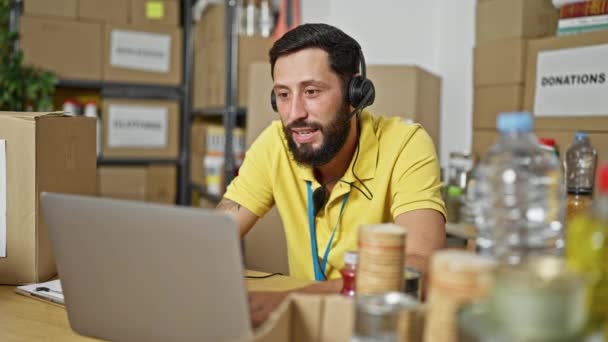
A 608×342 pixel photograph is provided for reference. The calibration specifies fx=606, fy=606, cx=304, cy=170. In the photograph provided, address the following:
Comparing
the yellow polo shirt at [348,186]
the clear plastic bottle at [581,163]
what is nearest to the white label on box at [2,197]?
the yellow polo shirt at [348,186]

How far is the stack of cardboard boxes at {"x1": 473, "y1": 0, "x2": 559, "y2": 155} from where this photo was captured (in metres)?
2.13

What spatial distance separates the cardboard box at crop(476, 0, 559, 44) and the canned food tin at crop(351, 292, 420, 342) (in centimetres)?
177

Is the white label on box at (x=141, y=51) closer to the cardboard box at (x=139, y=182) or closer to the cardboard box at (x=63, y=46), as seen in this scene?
the cardboard box at (x=63, y=46)

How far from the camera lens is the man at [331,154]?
138 centimetres

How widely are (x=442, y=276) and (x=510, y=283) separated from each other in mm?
107

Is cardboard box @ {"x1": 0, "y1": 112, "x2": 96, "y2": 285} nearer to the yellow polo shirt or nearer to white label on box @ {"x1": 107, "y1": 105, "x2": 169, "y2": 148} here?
the yellow polo shirt

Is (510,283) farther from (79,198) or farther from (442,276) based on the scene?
(79,198)

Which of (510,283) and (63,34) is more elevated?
(63,34)

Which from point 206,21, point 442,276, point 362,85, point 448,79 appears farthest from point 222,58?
point 442,276

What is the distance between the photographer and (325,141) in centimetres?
139

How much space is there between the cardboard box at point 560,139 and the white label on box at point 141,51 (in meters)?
1.73

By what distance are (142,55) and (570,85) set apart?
6.92 feet

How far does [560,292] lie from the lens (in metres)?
0.46

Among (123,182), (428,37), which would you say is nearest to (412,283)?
(428,37)
